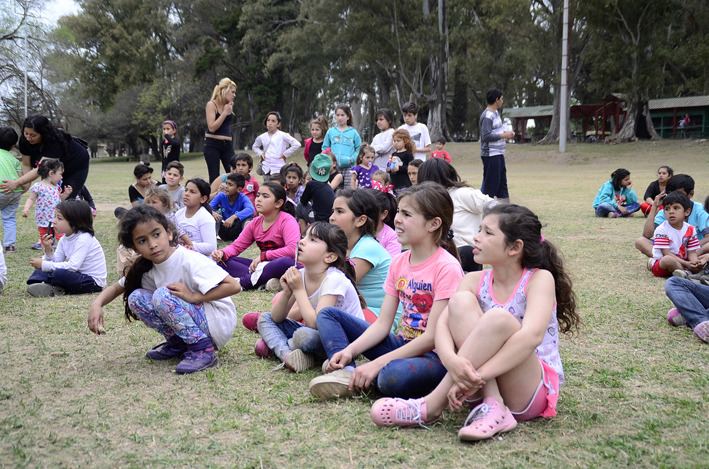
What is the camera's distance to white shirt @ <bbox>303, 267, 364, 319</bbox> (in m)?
3.35

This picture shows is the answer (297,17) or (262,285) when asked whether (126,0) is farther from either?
(262,285)

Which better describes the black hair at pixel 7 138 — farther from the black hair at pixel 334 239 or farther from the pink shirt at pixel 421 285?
the pink shirt at pixel 421 285

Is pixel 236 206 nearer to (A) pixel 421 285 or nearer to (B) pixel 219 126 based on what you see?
(B) pixel 219 126

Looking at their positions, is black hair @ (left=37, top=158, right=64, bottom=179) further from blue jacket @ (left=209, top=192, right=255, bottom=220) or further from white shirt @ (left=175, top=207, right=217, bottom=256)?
white shirt @ (left=175, top=207, right=217, bottom=256)

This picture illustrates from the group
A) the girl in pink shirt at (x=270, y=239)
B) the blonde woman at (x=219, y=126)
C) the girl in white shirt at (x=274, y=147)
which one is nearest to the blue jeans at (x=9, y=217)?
the blonde woman at (x=219, y=126)

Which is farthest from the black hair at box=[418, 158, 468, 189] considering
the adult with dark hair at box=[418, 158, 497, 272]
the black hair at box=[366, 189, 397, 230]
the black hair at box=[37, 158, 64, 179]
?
the black hair at box=[37, 158, 64, 179]

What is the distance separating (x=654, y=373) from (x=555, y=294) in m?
1.01

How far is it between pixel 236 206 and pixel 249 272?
2046 millimetres

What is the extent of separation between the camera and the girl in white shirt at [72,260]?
5.21m

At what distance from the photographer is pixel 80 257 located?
5262 mm

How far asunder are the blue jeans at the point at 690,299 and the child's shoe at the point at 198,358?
3011mm

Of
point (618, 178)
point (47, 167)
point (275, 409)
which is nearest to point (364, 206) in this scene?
point (275, 409)

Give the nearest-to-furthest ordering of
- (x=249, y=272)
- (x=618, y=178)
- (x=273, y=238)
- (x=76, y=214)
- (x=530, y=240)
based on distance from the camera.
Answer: (x=530, y=240) < (x=76, y=214) < (x=273, y=238) < (x=249, y=272) < (x=618, y=178)

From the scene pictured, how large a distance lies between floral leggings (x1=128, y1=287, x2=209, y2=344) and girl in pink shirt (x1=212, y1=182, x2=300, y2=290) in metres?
1.84
